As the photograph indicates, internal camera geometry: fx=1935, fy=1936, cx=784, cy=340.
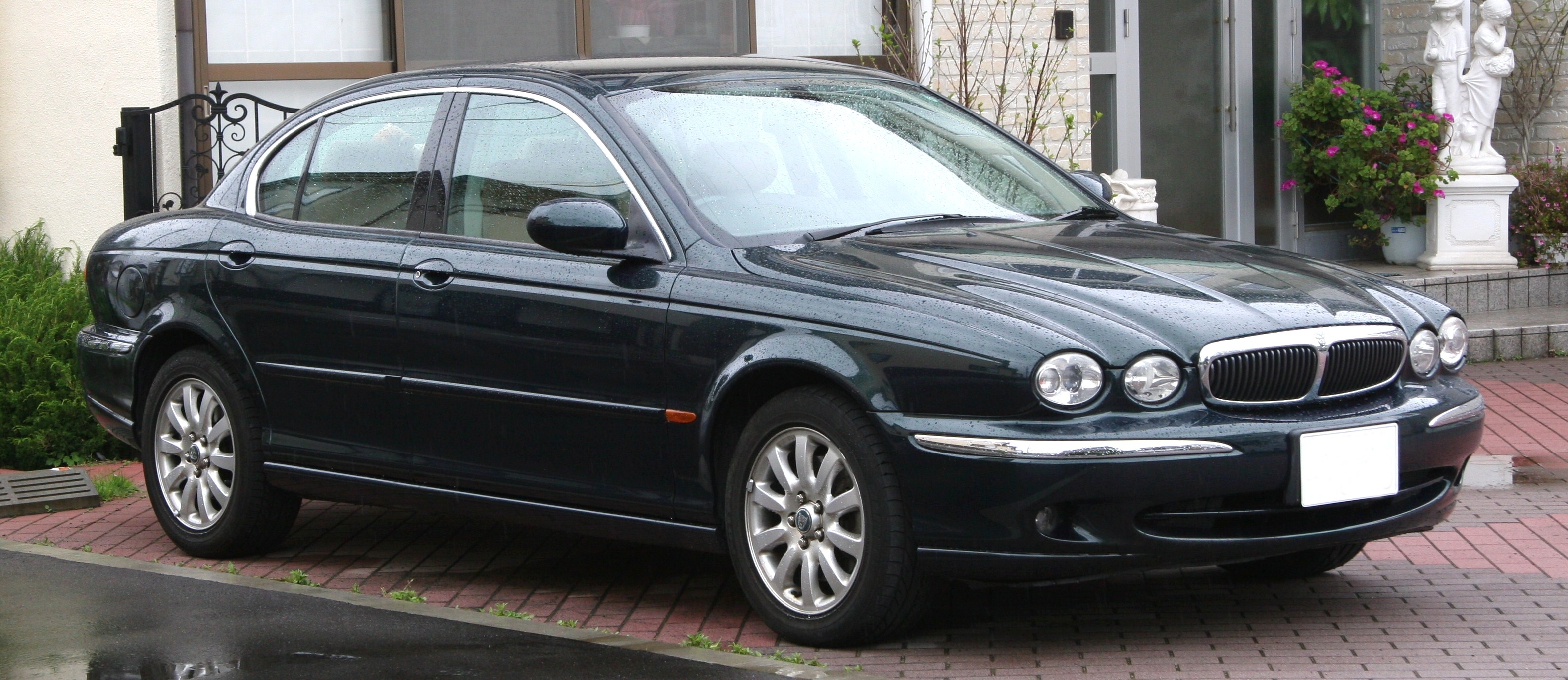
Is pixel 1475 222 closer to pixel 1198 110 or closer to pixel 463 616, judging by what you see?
pixel 1198 110

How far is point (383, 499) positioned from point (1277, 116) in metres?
9.96

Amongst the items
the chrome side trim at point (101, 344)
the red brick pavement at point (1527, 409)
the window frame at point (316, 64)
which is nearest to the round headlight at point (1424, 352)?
the red brick pavement at point (1527, 409)

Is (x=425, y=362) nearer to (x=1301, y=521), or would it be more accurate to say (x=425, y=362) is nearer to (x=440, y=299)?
(x=440, y=299)

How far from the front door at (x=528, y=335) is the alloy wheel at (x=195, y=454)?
1003mm

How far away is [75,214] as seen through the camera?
1077cm

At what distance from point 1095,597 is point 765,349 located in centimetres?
140

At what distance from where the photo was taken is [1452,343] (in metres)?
5.25

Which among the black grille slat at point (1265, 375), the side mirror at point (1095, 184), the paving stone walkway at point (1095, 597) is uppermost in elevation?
the side mirror at point (1095, 184)

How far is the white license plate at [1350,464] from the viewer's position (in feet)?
15.2

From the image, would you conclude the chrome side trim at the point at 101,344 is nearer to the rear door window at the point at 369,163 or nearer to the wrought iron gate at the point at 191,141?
the rear door window at the point at 369,163

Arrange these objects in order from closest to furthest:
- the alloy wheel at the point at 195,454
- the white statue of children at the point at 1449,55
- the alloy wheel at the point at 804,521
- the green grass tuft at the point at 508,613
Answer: the alloy wheel at the point at 804,521
the green grass tuft at the point at 508,613
the alloy wheel at the point at 195,454
the white statue of children at the point at 1449,55

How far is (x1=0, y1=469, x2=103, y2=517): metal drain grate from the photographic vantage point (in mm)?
7570

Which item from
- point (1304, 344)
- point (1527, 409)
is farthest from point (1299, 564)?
point (1527, 409)

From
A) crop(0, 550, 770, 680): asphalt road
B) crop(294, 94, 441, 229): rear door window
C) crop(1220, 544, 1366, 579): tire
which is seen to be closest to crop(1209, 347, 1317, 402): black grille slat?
crop(1220, 544, 1366, 579): tire
